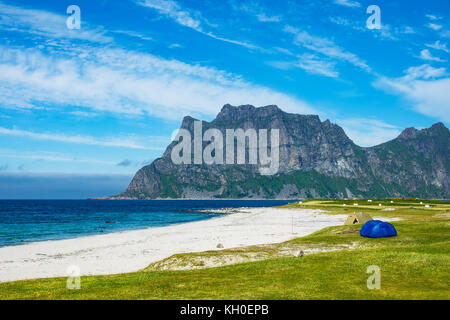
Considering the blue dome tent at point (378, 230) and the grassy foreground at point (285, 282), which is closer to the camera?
the grassy foreground at point (285, 282)

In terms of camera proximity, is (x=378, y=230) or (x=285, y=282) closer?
(x=285, y=282)

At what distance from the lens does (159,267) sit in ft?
88.2

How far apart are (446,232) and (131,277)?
32708 mm

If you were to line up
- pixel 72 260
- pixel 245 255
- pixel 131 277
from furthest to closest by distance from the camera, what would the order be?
pixel 72 260 < pixel 245 255 < pixel 131 277

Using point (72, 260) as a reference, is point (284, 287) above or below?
above

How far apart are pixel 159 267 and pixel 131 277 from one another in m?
6.00

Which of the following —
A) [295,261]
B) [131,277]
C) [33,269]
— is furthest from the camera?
[33,269]

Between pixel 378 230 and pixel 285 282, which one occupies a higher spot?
pixel 285 282

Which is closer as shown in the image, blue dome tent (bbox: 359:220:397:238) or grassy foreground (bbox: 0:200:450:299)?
grassy foreground (bbox: 0:200:450:299)
